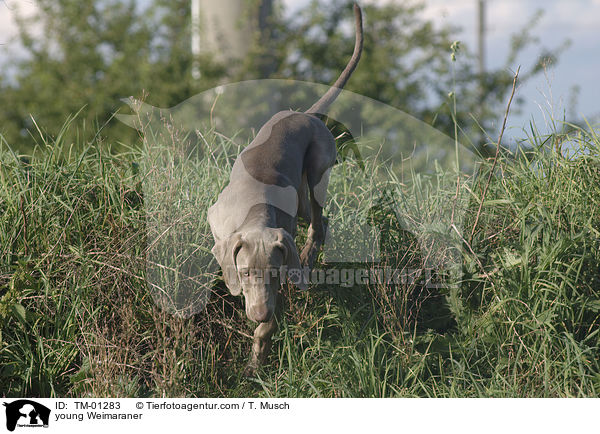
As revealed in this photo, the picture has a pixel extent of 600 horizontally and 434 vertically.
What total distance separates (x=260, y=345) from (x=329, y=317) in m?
0.49

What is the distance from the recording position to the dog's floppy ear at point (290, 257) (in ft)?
10.8

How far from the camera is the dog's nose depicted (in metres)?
3.13

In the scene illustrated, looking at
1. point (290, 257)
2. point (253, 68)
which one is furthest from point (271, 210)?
point (253, 68)

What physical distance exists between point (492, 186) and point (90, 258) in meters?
2.84

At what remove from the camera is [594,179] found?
426 cm

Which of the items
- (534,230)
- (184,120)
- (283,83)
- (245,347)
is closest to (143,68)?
(184,120)

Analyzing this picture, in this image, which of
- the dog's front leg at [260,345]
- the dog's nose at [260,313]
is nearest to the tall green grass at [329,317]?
the dog's front leg at [260,345]

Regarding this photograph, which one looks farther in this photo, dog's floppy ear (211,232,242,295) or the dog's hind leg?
the dog's hind leg

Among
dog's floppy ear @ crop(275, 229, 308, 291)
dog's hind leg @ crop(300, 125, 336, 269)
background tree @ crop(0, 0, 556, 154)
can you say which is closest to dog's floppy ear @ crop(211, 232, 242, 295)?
dog's floppy ear @ crop(275, 229, 308, 291)

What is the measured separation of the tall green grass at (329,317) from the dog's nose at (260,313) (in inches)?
25.6

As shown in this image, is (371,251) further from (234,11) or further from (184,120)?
(234,11)

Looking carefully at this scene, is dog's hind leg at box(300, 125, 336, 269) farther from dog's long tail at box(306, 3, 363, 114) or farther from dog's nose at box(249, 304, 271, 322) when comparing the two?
dog's nose at box(249, 304, 271, 322)
